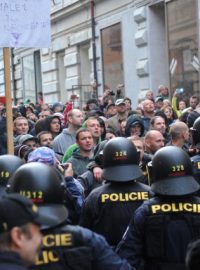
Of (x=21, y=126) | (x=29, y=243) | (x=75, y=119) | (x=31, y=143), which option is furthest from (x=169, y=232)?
(x=21, y=126)

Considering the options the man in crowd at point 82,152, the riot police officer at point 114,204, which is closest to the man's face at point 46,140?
the man in crowd at point 82,152

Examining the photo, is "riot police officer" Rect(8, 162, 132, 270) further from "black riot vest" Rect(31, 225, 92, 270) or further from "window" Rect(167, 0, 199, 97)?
"window" Rect(167, 0, 199, 97)

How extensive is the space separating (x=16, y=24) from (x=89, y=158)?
1.58 metres

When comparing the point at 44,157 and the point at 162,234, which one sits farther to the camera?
the point at 44,157

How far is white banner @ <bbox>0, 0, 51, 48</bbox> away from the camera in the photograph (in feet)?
21.8

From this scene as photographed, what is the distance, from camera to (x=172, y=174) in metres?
4.10

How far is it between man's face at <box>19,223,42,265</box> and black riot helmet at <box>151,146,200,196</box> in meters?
1.47

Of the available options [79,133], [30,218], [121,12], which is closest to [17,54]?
[121,12]

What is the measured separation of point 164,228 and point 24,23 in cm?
343

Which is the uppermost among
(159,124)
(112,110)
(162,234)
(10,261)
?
(112,110)

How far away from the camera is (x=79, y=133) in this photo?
743 centimetres

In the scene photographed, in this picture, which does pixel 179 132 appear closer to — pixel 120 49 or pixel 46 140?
pixel 46 140

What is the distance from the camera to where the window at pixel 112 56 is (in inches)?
768

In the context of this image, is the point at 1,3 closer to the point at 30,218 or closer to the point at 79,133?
the point at 79,133
